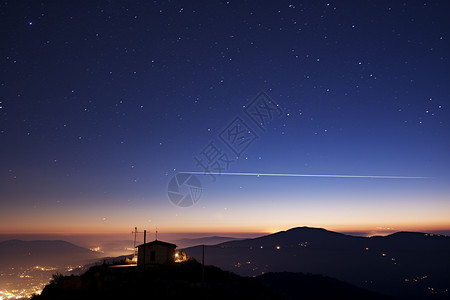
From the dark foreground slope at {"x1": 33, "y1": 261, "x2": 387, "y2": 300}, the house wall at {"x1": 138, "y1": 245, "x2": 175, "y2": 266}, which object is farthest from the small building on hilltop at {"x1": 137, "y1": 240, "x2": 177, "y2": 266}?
the dark foreground slope at {"x1": 33, "y1": 261, "x2": 387, "y2": 300}

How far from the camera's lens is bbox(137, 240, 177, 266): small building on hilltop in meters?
34.0

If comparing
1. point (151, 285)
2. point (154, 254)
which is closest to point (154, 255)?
point (154, 254)

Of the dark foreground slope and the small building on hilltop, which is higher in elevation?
the small building on hilltop

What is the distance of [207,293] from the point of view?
23891mm

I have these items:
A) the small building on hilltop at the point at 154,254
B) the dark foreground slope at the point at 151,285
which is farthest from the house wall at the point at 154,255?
the dark foreground slope at the point at 151,285

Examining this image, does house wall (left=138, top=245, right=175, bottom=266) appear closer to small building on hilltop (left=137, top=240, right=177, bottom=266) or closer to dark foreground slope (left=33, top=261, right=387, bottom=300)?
small building on hilltop (left=137, top=240, right=177, bottom=266)

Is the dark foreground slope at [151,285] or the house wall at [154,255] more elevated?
the house wall at [154,255]

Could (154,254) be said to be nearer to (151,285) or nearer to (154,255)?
(154,255)

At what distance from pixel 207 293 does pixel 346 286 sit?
77576 millimetres

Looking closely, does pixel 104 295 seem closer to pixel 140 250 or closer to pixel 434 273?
pixel 140 250

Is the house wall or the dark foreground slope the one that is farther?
the house wall

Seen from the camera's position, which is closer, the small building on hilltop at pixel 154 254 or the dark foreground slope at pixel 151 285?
the dark foreground slope at pixel 151 285

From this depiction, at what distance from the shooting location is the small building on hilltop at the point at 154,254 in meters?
34.0

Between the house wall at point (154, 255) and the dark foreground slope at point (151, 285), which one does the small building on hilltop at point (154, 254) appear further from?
the dark foreground slope at point (151, 285)
